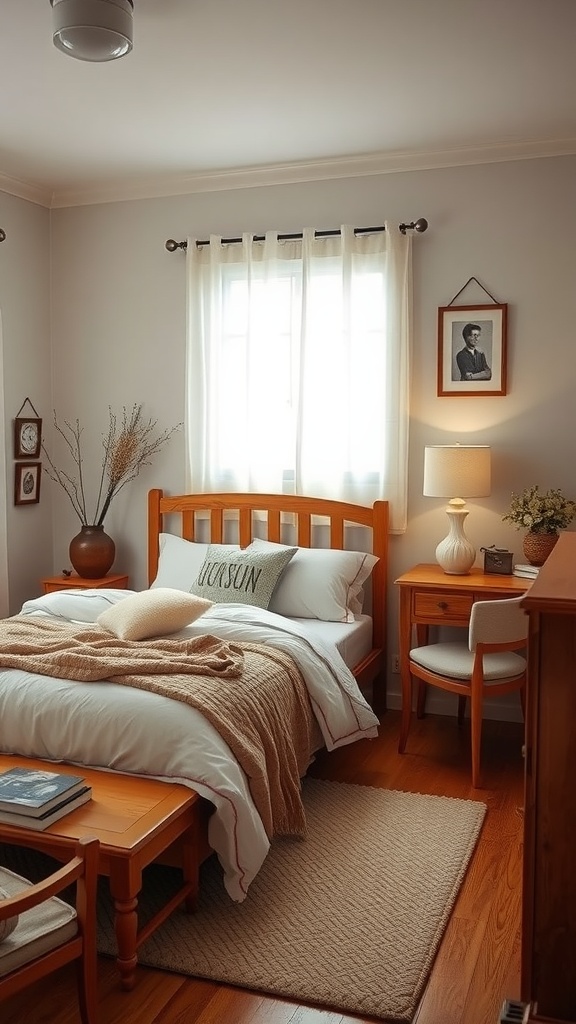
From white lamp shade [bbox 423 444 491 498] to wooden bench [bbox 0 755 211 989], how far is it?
76.4 inches

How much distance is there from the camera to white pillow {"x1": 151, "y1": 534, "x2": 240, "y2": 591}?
4.40 metres

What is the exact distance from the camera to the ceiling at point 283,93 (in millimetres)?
2934

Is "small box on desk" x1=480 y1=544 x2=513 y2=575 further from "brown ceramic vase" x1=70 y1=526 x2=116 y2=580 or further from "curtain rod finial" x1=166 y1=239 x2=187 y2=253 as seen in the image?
"curtain rod finial" x1=166 y1=239 x2=187 y2=253

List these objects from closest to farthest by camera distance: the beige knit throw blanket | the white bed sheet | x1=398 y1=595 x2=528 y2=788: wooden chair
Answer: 1. the beige knit throw blanket
2. x1=398 y1=595 x2=528 y2=788: wooden chair
3. the white bed sheet

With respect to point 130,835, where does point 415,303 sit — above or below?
above

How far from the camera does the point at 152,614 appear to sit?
3.44 m

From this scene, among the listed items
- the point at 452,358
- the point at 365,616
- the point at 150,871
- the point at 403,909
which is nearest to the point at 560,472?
the point at 452,358

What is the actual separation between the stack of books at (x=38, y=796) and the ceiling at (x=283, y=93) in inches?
92.7

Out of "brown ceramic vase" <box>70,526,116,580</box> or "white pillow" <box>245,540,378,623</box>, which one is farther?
"brown ceramic vase" <box>70,526,116,580</box>

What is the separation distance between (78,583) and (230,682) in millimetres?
1993

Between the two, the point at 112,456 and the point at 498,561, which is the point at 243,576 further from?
the point at 112,456

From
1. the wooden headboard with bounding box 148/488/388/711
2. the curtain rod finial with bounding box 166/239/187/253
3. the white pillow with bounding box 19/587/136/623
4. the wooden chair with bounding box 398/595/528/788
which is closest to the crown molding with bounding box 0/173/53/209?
the curtain rod finial with bounding box 166/239/187/253

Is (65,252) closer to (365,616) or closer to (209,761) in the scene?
(365,616)

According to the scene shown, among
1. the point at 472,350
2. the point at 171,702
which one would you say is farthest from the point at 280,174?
the point at 171,702
